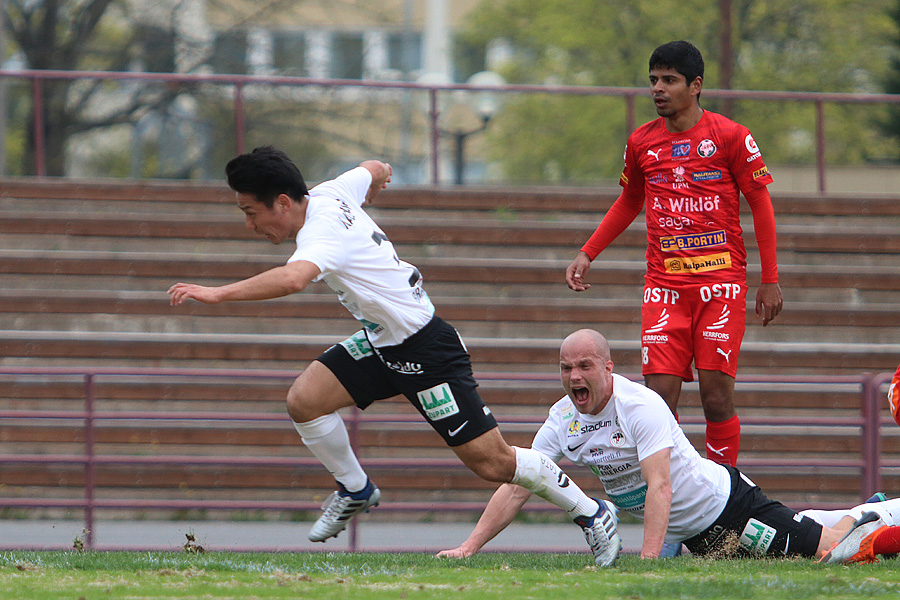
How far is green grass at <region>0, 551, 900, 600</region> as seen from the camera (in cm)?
453

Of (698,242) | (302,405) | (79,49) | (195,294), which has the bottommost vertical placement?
(302,405)

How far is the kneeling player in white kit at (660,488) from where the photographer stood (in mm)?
5676

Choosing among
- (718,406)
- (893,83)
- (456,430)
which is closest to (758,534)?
(718,406)

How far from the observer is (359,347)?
5.76 meters

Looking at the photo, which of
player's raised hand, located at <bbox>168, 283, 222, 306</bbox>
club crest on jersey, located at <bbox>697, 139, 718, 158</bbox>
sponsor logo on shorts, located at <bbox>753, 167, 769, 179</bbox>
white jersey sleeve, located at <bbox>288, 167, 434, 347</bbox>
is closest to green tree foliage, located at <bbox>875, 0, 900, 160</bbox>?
sponsor logo on shorts, located at <bbox>753, 167, 769, 179</bbox>

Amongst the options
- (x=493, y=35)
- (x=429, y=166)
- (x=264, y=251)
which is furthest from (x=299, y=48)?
(x=264, y=251)

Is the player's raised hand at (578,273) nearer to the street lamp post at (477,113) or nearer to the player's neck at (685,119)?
the player's neck at (685,119)

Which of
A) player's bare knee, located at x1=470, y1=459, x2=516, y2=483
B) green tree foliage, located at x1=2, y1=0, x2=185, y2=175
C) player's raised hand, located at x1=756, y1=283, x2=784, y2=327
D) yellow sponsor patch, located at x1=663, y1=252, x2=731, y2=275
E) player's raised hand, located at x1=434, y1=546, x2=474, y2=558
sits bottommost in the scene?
player's raised hand, located at x1=434, y1=546, x2=474, y2=558

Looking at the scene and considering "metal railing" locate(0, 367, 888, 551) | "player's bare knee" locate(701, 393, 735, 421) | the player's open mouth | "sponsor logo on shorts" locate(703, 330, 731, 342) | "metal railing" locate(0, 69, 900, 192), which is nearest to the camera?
the player's open mouth

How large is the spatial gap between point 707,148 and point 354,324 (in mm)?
5637

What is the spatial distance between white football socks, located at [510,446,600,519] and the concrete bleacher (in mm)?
2563

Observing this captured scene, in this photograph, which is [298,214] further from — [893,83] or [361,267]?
[893,83]

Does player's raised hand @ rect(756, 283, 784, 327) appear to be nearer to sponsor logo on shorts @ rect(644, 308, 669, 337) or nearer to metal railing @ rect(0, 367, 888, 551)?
sponsor logo on shorts @ rect(644, 308, 669, 337)

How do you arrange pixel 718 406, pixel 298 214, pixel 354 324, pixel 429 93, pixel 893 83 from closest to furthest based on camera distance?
pixel 298 214 → pixel 718 406 → pixel 354 324 → pixel 429 93 → pixel 893 83
